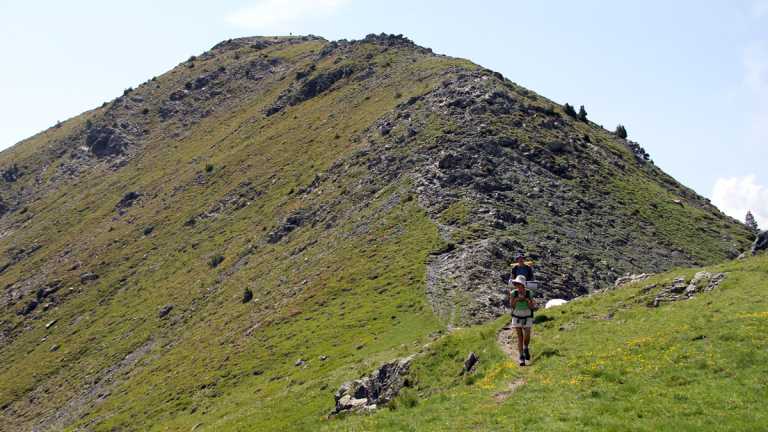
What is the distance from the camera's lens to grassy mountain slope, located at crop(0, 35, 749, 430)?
4900 cm

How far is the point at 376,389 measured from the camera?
83.6 feet

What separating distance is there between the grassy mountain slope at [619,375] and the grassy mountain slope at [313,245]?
493 inches

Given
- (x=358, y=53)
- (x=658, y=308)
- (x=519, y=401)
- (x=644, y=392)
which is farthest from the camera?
(x=358, y=53)

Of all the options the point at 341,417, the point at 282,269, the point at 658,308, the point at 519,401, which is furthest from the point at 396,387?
the point at 282,269

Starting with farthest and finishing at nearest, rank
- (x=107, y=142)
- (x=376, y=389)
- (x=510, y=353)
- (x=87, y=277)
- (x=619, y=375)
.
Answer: (x=107, y=142) → (x=87, y=277) → (x=376, y=389) → (x=510, y=353) → (x=619, y=375)

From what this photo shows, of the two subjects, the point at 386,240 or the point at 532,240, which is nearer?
the point at 532,240

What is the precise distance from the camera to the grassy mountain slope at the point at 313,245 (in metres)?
49.0

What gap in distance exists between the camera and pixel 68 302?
319ft

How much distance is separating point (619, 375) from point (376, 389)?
1450 centimetres

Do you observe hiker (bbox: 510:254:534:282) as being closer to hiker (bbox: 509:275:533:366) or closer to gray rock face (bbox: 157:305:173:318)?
hiker (bbox: 509:275:533:366)

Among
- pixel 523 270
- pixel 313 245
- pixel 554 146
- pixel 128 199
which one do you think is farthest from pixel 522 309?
pixel 128 199

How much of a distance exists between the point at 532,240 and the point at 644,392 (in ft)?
141

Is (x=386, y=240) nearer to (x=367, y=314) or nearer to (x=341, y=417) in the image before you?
(x=367, y=314)

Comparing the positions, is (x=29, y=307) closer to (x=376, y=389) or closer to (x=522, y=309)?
(x=376, y=389)
